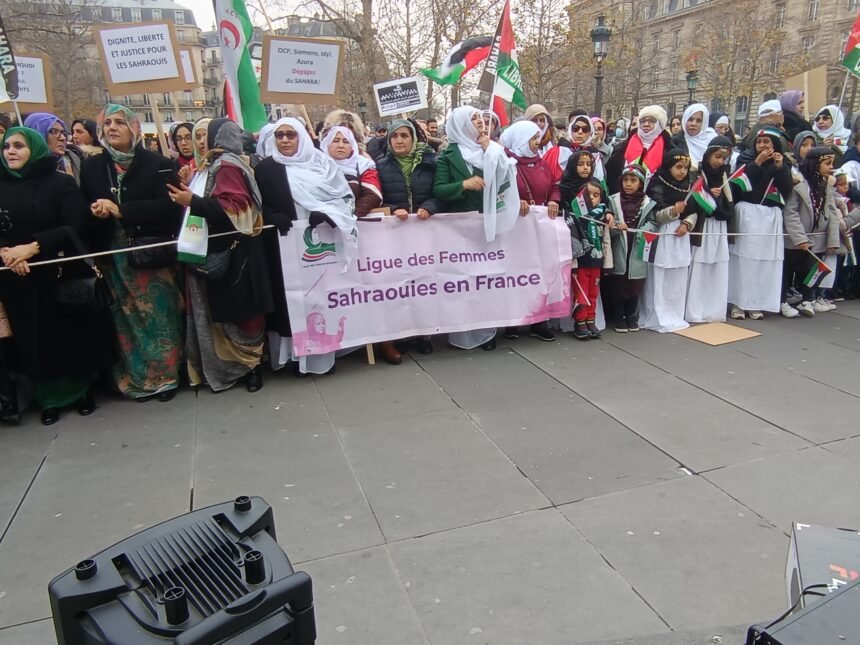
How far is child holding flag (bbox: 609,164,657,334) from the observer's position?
623 cm

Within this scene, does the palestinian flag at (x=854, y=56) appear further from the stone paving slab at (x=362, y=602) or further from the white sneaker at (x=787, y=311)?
the stone paving slab at (x=362, y=602)

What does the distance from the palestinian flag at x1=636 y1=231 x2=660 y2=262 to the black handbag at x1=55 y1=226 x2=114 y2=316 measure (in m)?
4.73

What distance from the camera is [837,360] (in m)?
5.52

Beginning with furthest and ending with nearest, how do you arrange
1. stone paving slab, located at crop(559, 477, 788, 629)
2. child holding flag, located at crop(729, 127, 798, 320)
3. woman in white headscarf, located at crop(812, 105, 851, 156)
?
woman in white headscarf, located at crop(812, 105, 851, 156)
child holding flag, located at crop(729, 127, 798, 320)
stone paving slab, located at crop(559, 477, 788, 629)

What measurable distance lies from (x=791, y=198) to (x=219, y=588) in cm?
734

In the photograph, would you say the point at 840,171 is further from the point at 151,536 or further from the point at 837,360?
the point at 151,536

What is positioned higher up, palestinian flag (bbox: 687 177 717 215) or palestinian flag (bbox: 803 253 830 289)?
palestinian flag (bbox: 687 177 717 215)

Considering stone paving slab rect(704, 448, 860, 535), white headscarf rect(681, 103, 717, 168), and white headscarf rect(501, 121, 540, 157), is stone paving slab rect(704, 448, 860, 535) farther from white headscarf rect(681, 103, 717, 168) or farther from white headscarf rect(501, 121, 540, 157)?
white headscarf rect(681, 103, 717, 168)

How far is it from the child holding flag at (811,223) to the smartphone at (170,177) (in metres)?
6.08

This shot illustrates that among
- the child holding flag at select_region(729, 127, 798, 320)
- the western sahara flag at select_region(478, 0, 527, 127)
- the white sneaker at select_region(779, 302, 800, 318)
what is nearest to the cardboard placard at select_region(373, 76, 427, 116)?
the western sahara flag at select_region(478, 0, 527, 127)

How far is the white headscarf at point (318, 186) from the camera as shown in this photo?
197 inches

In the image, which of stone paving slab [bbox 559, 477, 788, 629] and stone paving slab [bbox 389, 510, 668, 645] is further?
stone paving slab [bbox 559, 477, 788, 629]

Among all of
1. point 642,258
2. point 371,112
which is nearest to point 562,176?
point 642,258

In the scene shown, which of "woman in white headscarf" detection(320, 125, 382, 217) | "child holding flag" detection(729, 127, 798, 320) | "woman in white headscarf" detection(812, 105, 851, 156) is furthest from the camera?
"woman in white headscarf" detection(812, 105, 851, 156)
